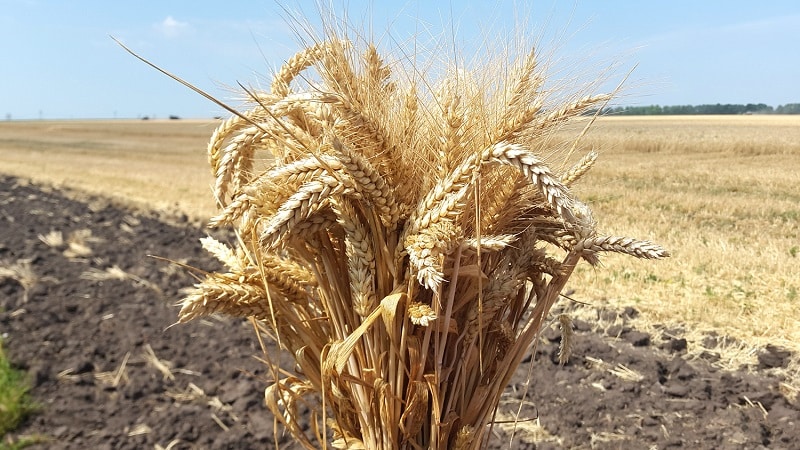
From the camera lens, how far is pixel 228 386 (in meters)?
4.41

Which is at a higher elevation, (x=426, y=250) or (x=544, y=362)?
(x=426, y=250)

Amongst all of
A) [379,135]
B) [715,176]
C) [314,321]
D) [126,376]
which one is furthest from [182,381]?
[715,176]

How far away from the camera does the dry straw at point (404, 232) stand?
54.4 inches

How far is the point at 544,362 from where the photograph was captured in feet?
15.7

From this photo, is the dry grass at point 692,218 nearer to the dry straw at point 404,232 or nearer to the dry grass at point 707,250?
the dry grass at point 707,250

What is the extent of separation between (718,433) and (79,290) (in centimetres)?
553

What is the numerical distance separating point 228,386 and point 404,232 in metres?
3.38

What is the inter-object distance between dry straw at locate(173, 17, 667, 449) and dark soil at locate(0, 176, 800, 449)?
132 centimetres

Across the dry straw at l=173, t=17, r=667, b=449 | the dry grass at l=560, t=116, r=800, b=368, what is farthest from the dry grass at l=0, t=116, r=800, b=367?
the dry straw at l=173, t=17, r=667, b=449

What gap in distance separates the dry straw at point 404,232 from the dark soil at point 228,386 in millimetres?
1324

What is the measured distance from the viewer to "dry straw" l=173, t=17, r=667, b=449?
1381mm

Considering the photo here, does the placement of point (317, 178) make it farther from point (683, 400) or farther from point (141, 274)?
point (141, 274)

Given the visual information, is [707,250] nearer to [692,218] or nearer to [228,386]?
[692,218]

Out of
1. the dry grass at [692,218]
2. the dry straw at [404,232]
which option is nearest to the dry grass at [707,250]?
the dry grass at [692,218]
